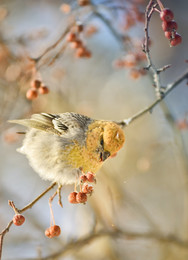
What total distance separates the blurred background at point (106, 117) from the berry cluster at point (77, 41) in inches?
1.3

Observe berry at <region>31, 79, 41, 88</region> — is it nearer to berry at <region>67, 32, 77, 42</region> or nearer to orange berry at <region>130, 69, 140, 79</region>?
berry at <region>67, 32, 77, 42</region>

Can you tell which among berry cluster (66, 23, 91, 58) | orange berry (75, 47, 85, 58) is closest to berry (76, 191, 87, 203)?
berry cluster (66, 23, 91, 58)

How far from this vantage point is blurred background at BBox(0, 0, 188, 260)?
9.79ft

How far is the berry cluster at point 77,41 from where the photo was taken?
2617 mm

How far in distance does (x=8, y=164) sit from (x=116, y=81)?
3631 millimetres

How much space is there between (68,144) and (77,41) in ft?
3.36

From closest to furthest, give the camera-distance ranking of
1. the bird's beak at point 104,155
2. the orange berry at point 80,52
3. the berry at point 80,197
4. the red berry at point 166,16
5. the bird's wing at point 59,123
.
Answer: the red berry at point 166,16, the berry at point 80,197, the bird's beak at point 104,155, the bird's wing at point 59,123, the orange berry at point 80,52

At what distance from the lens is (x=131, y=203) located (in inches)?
154

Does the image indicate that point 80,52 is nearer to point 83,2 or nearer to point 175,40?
point 83,2

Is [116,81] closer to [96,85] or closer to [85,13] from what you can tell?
[96,85]

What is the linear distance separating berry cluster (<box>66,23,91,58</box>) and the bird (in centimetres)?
66

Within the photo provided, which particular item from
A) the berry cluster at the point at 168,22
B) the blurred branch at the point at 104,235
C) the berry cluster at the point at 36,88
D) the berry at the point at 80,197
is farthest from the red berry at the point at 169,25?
the blurred branch at the point at 104,235

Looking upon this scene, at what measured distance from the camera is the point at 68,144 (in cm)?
244

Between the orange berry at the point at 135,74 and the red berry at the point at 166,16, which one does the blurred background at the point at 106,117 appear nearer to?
the orange berry at the point at 135,74
